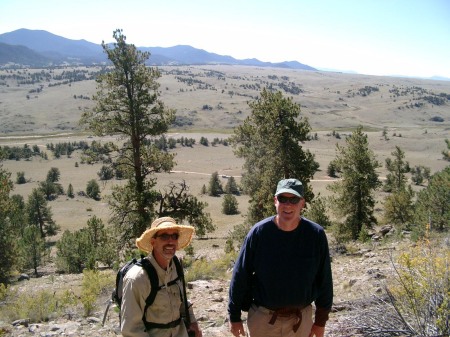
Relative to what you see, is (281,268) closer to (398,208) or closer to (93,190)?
(398,208)

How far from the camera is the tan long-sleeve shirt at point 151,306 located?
374 cm

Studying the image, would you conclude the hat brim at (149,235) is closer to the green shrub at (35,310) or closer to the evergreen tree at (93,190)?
the green shrub at (35,310)

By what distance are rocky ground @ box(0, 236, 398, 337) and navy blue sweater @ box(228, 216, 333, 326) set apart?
168 cm

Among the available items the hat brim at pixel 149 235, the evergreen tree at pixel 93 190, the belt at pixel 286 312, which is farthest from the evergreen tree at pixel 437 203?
the evergreen tree at pixel 93 190

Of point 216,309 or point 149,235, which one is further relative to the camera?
point 216,309

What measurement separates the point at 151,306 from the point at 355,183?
63.5ft

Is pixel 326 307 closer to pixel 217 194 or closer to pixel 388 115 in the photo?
pixel 217 194

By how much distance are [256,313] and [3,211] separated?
18.0 metres

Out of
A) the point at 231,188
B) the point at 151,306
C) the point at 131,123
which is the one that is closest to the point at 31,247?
the point at 131,123

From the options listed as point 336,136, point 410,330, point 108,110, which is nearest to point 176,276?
point 410,330

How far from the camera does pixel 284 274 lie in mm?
4117

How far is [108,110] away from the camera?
14508mm

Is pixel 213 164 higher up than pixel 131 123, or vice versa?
pixel 131 123

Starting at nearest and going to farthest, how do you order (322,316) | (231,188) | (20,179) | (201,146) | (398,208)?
(322,316)
(398,208)
(231,188)
(20,179)
(201,146)
